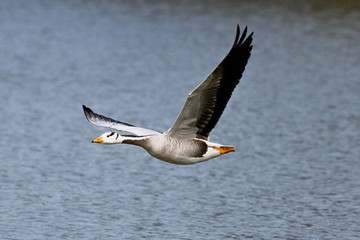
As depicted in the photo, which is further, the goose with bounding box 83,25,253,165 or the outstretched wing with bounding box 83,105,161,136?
the outstretched wing with bounding box 83,105,161,136

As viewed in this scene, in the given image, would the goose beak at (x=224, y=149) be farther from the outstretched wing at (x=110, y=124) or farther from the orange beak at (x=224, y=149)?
the outstretched wing at (x=110, y=124)

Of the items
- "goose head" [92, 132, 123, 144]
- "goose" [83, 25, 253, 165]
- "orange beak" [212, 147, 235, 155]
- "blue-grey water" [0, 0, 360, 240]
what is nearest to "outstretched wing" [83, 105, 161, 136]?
"goose" [83, 25, 253, 165]

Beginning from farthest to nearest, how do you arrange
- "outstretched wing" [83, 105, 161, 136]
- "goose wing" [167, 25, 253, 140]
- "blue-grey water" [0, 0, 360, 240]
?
1. "blue-grey water" [0, 0, 360, 240]
2. "outstretched wing" [83, 105, 161, 136]
3. "goose wing" [167, 25, 253, 140]

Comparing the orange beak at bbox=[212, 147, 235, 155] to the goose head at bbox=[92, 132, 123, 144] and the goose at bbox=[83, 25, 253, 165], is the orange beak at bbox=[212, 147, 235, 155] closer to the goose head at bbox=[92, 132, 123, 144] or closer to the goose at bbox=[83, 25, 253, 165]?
the goose at bbox=[83, 25, 253, 165]

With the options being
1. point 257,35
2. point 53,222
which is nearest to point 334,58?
point 257,35

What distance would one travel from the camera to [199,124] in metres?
9.34

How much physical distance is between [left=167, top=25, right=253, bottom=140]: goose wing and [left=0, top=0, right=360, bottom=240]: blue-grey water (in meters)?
1.57

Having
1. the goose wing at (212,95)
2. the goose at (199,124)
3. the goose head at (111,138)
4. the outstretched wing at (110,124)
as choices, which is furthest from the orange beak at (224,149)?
the goose head at (111,138)

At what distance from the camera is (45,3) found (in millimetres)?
27344

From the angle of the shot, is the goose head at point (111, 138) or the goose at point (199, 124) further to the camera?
the goose head at point (111, 138)

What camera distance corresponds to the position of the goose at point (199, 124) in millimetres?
8719

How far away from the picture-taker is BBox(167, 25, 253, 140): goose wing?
8.67m

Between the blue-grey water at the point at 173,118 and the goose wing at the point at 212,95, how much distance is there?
1575 millimetres

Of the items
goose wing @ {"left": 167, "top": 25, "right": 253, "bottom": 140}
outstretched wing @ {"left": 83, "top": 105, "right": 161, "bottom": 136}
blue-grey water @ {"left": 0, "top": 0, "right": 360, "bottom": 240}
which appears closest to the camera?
goose wing @ {"left": 167, "top": 25, "right": 253, "bottom": 140}
